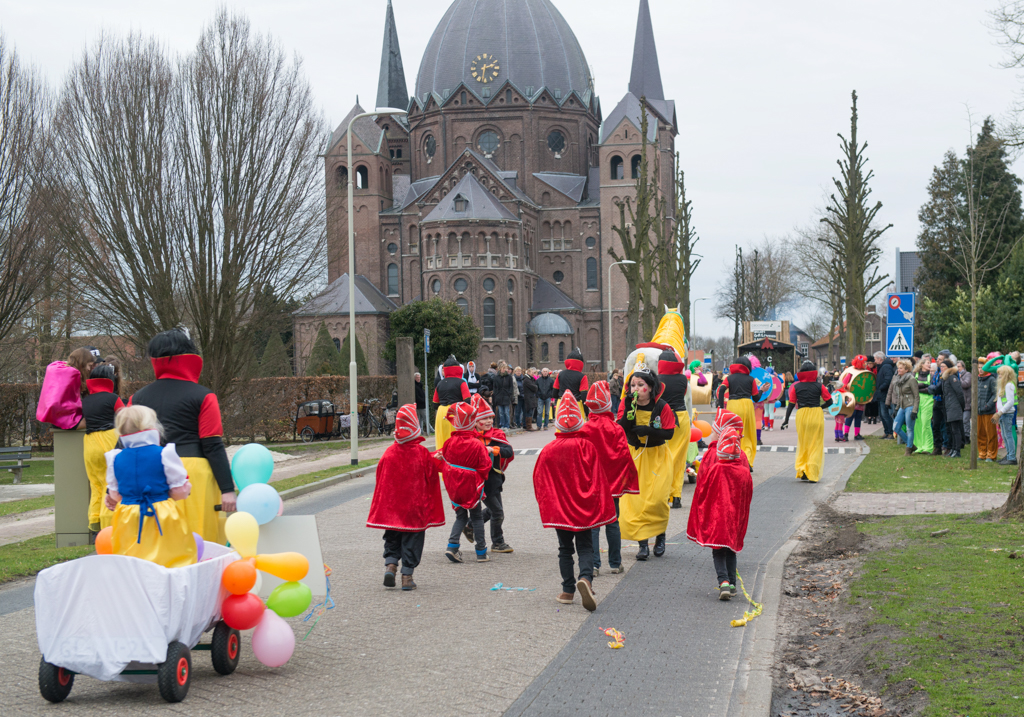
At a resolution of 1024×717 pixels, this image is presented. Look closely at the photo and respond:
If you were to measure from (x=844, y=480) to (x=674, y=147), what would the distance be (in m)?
74.9

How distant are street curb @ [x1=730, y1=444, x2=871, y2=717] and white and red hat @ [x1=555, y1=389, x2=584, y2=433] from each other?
6.50 ft

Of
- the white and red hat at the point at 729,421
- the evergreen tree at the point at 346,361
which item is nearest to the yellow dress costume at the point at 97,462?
the white and red hat at the point at 729,421

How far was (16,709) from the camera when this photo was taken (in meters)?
5.32

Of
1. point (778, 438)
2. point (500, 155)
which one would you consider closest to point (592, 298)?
point (500, 155)

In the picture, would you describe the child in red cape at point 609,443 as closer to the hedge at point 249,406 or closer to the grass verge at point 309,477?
the grass verge at point 309,477

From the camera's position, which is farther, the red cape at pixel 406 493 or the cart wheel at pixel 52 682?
the red cape at pixel 406 493

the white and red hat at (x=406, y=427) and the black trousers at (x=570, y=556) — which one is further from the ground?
the white and red hat at (x=406, y=427)

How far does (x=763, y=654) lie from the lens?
640cm

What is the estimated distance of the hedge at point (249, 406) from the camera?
27.4 metres

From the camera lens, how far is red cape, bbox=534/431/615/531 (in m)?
7.73

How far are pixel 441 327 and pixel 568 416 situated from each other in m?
58.5

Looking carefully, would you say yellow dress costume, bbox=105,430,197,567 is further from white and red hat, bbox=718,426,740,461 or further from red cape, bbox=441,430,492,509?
white and red hat, bbox=718,426,740,461

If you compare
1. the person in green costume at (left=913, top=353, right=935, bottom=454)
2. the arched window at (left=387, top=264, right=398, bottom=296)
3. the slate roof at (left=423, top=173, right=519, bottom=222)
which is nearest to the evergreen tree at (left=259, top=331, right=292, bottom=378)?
the slate roof at (left=423, top=173, right=519, bottom=222)

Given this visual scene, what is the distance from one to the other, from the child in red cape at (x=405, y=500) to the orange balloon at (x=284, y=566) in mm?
2114
